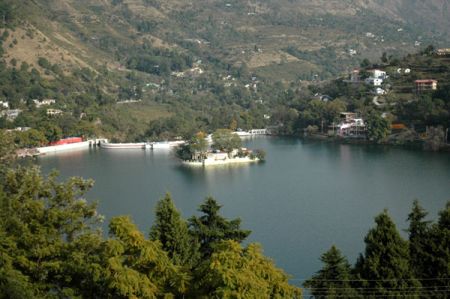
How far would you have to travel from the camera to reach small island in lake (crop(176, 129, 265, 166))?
27.2m

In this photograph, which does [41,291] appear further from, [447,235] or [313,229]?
[313,229]

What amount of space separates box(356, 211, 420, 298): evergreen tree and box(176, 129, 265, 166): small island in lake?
17.4 meters

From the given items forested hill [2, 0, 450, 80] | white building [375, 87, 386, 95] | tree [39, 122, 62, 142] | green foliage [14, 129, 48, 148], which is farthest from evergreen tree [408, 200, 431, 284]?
forested hill [2, 0, 450, 80]

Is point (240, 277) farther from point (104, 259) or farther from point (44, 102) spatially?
point (44, 102)

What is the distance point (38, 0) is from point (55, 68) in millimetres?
17284

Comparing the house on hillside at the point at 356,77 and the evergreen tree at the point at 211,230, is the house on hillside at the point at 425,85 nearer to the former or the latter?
the house on hillside at the point at 356,77

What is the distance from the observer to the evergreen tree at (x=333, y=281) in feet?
30.4

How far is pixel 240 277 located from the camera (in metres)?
7.03

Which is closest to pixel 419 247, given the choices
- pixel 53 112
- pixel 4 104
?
pixel 53 112

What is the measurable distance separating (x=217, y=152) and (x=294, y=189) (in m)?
7.61

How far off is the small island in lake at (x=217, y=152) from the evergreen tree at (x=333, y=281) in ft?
56.8

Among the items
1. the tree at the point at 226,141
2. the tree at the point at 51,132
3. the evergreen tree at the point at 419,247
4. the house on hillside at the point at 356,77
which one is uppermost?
the house on hillside at the point at 356,77

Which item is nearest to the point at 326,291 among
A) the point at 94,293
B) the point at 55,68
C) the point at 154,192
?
the point at 94,293

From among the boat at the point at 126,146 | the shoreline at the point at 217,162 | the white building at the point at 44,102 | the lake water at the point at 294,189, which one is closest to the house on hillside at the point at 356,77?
the lake water at the point at 294,189
